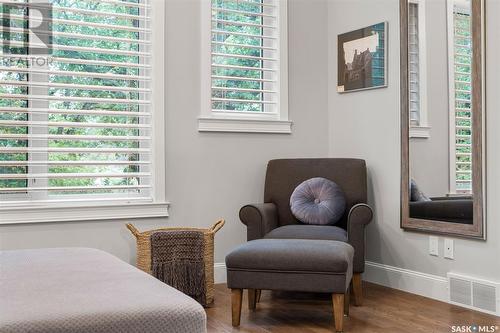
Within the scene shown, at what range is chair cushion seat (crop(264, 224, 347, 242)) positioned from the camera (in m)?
3.52

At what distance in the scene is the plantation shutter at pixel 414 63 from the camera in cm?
386

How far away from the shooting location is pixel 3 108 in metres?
3.59

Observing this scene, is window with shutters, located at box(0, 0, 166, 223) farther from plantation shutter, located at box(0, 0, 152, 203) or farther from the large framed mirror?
the large framed mirror

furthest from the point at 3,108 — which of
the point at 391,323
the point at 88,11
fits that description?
the point at 391,323

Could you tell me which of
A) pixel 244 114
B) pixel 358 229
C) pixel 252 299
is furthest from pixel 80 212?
pixel 358 229

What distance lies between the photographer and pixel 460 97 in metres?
3.49

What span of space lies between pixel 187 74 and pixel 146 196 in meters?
0.93

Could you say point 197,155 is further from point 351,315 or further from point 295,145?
point 351,315

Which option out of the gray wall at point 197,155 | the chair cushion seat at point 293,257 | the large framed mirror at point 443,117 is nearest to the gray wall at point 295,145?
the gray wall at point 197,155

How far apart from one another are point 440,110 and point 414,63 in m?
0.44

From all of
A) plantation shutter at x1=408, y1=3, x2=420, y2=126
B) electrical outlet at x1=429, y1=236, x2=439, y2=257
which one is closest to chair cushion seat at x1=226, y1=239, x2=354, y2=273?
electrical outlet at x1=429, y1=236, x2=439, y2=257

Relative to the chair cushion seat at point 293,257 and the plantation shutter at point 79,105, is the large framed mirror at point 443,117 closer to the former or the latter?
the chair cushion seat at point 293,257

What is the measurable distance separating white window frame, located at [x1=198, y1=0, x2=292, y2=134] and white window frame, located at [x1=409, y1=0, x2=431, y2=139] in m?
1.07

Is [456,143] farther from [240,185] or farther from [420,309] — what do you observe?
[240,185]
